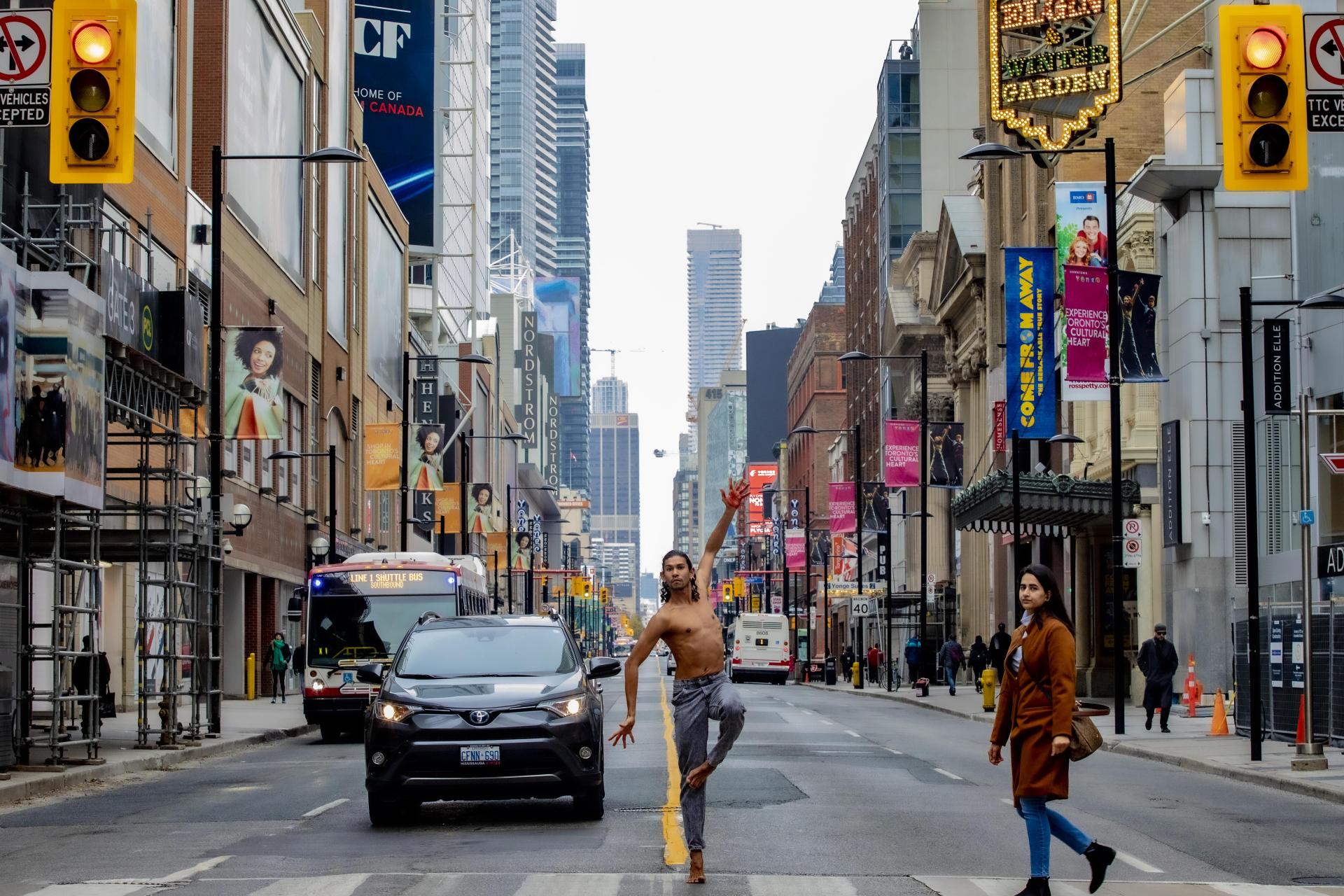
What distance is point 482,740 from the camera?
14727 mm

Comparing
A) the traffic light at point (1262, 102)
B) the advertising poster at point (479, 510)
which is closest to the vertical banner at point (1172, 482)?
the traffic light at point (1262, 102)

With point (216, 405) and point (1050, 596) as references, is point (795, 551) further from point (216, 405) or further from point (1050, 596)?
point (1050, 596)

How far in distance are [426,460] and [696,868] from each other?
43415mm

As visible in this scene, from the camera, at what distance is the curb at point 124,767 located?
19.8 m

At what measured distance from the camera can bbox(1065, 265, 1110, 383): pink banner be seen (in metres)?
34.3

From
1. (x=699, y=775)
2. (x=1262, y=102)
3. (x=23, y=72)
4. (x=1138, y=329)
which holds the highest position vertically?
(x=23, y=72)

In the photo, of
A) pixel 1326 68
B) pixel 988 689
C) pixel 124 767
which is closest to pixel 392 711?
pixel 1326 68

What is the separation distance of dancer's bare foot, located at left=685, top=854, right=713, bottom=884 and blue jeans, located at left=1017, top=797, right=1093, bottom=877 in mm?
2073

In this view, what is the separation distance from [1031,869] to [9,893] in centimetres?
645

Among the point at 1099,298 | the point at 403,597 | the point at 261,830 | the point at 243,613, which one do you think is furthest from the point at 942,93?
the point at 261,830

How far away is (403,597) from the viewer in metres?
30.3

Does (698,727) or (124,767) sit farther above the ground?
(698,727)

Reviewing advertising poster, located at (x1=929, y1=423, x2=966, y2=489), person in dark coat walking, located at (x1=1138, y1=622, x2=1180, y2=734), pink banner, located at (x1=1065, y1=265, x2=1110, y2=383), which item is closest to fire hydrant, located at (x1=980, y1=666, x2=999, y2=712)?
pink banner, located at (x1=1065, y1=265, x2=1110, y2=383)

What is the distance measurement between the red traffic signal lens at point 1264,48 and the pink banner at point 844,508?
54.1 metres
